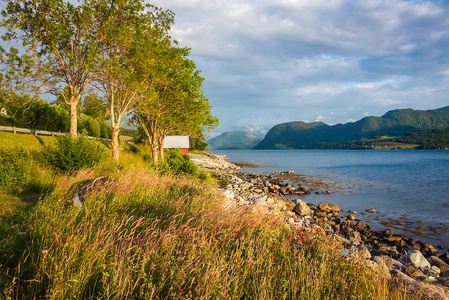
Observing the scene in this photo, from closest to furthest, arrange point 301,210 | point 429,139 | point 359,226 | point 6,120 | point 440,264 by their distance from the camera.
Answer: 1. point 440,264
2. point 359,226
3. point 301,210
4. point 6,120
5. point 429,139

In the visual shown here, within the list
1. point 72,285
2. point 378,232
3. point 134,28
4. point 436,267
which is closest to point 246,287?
point 72,285

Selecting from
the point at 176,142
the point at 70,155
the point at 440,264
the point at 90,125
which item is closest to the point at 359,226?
the point at 440,264

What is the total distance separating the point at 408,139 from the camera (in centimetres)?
18612

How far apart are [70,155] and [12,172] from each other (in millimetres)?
3669

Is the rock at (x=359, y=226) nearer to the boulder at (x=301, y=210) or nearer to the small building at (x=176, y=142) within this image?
the boulder at (x=301, y=210)

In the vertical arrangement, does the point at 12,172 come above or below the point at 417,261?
above

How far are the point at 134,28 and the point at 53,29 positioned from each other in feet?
18.5

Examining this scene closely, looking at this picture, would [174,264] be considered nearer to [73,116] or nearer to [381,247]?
[381,247]

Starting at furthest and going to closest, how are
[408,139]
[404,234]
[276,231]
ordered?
1. [408,139]
2. [404,234]
3. [276,231]

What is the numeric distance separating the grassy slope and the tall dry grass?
0.7 inches

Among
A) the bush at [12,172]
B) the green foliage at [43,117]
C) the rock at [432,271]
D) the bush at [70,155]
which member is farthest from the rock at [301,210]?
the green foliage at [43,117]

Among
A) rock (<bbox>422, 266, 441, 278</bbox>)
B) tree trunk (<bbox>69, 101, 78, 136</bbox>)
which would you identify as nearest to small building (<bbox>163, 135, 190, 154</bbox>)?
tree trunk (<bbox>69, 101, 78, 136</bbox>)

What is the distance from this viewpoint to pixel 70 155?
47.0 ft

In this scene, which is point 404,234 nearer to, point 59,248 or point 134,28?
point 59,248
